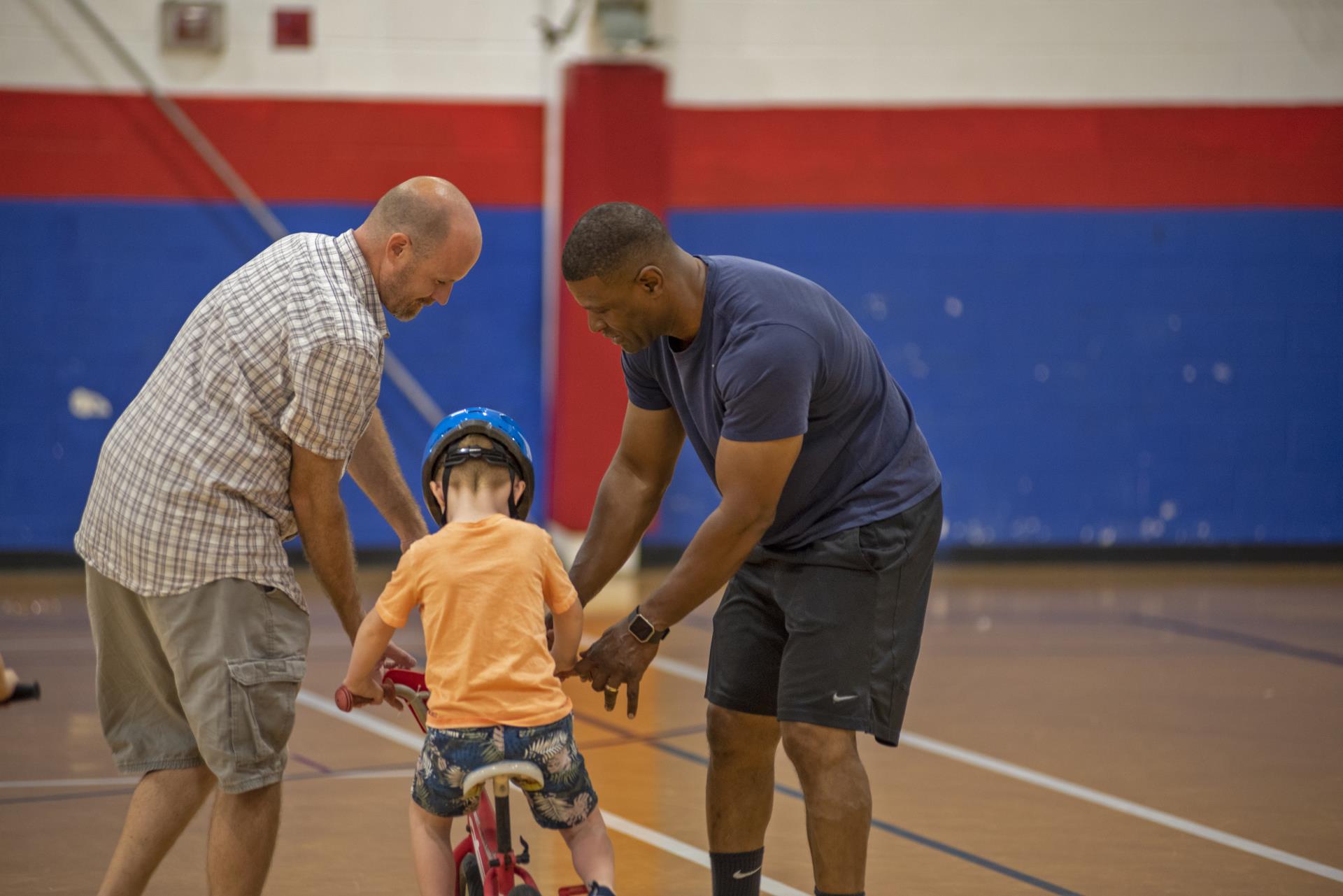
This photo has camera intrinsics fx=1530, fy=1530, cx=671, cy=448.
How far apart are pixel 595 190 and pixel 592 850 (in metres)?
7.05

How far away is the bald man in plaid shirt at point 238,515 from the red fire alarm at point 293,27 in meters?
6.98

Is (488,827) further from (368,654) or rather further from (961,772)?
(961,772)

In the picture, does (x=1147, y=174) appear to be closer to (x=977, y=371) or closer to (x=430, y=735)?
(x=977, y=371)

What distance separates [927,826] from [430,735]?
237 cm

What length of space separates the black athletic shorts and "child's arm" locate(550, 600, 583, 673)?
0.51 m

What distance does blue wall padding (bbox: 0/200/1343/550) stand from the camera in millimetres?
10422

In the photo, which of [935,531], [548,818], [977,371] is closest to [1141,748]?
[935,531]

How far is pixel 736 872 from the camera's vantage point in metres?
3.89

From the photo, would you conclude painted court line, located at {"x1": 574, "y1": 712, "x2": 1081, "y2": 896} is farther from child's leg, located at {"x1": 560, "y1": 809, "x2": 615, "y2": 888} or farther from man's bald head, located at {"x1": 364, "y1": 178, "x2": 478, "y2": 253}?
man's bald head, located at {"x1": 364, "y1": 178, "x2": 478, "y2": 253}

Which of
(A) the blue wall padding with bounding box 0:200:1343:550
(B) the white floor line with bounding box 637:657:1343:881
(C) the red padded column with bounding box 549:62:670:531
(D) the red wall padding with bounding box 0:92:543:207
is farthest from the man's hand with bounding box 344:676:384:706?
(D) the red wall padding with bounding box 0:92:543:207

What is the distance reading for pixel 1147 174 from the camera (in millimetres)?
10664

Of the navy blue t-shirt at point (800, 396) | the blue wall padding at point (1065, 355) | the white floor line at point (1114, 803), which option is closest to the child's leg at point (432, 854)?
the navy blue t-shirt at point (800, 396)

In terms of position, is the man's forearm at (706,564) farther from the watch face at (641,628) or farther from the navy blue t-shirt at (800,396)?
the navy blue t-shirt at (800,396)

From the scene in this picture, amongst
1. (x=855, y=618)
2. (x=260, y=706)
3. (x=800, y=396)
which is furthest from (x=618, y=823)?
(x=800, y=396)
